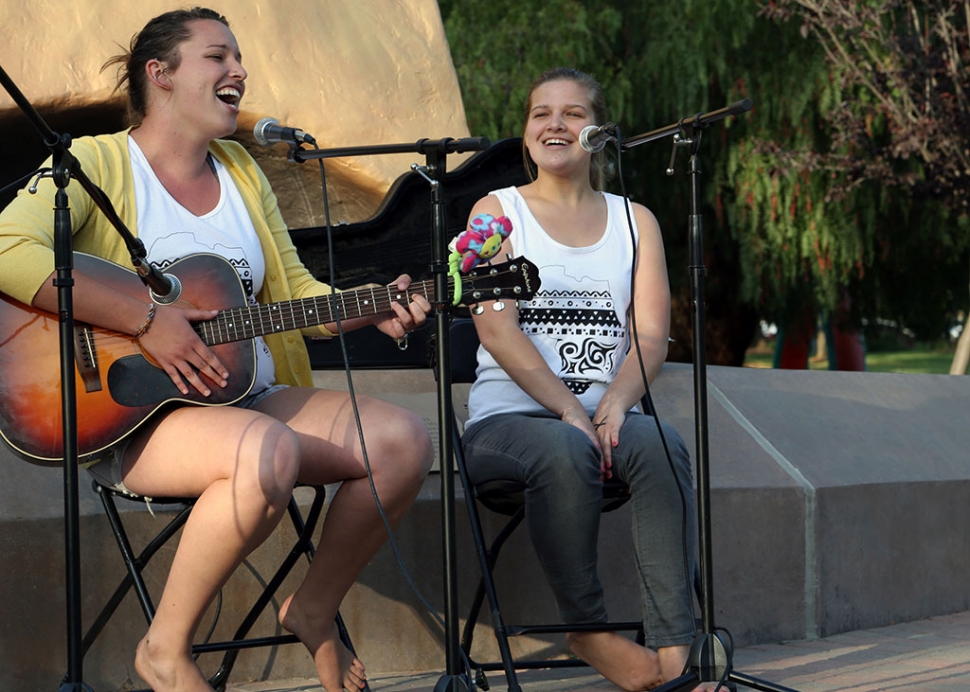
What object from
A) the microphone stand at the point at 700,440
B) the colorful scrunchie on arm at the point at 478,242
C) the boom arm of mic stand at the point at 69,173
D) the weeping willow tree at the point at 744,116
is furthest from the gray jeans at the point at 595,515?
the weeping willow tree at the point at 744,116

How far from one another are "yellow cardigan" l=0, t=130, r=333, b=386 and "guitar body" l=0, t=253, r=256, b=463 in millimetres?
82

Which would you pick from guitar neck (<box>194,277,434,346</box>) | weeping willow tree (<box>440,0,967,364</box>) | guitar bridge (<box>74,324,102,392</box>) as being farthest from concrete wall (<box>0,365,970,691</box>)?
weeping willow tree (<box>440,0,967,364</box>)

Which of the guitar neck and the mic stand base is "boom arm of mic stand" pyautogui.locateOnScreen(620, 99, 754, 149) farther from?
the mic stand base

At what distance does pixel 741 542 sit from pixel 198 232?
76.7 inches

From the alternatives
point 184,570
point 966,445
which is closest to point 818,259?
point 966,445

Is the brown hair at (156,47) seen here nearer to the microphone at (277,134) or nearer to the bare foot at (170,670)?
the microphone at (277,134)

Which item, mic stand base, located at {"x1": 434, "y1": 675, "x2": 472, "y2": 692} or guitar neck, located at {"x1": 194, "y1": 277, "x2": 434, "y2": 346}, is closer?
mic stand base, located at {"x1": 434, "y1": 675, "x2": 472, "y2": 692}

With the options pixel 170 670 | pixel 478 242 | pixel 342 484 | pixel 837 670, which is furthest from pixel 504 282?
pixel 837 670

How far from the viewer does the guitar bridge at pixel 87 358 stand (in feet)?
8.85

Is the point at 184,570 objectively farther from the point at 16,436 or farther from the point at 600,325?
the point at 600,325

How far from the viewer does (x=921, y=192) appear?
8.93 m

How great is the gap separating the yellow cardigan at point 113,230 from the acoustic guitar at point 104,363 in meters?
0.09

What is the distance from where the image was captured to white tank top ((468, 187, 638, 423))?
3301 millimetres

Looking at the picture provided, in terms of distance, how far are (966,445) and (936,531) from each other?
0.50m
